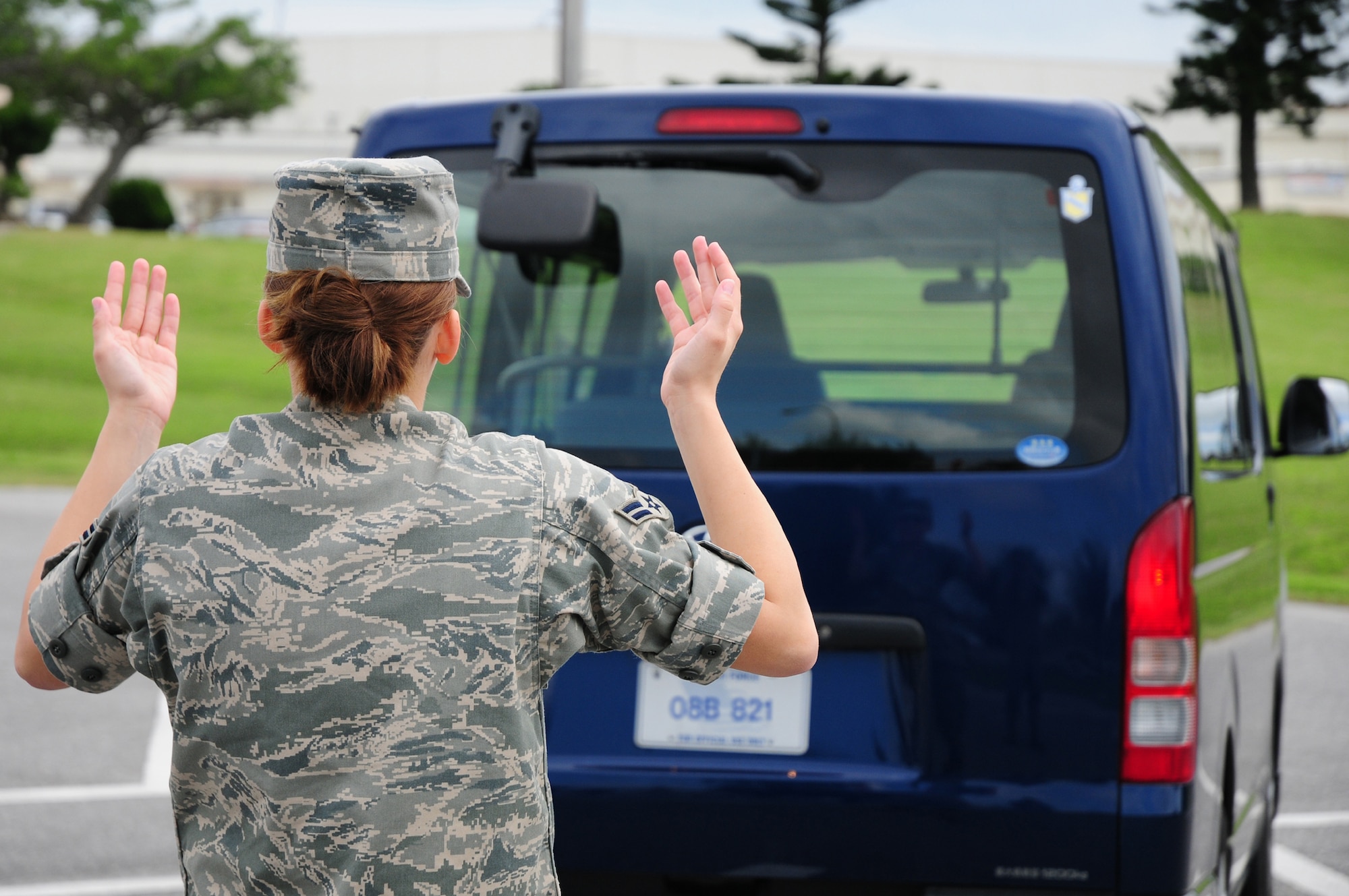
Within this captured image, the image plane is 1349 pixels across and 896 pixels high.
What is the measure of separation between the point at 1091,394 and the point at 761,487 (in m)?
0.61

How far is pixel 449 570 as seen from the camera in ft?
4.97

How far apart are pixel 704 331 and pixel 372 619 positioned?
1.51 feet

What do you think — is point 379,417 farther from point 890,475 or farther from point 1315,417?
point 1315,417

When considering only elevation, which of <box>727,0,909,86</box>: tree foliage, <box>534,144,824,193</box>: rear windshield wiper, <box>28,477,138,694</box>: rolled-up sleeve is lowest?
<box>727,0,909,86</box>: tree foliage

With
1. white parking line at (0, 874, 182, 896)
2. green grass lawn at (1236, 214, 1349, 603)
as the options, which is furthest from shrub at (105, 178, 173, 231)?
white parking line at (0, 874, 182, 896)

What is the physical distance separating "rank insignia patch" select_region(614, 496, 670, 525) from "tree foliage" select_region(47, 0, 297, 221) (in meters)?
52.0

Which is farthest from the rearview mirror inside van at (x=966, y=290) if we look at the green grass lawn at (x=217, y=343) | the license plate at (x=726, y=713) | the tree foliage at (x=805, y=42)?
the tree foliage at (x=805, y=42)

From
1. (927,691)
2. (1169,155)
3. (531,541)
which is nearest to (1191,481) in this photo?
(927,691)

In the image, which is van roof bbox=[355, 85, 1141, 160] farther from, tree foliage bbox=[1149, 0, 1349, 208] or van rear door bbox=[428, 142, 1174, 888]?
tree foliage bbox=[1149, 0, 1349, 208]

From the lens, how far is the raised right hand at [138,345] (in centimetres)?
175

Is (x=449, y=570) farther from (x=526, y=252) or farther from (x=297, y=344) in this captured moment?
(x=526, y=252)

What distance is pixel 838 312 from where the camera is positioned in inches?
117

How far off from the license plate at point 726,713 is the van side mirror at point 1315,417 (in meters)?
2.13

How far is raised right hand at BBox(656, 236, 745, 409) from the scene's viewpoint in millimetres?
1632
